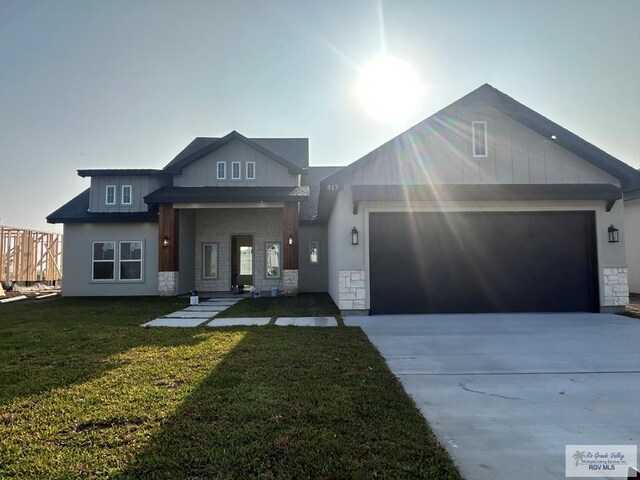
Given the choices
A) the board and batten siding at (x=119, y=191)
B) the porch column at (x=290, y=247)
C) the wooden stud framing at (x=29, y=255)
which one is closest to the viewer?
the porch column at (x=290, y=247)

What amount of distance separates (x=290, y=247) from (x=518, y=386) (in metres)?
10.6

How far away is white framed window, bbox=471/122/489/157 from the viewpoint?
30.5 feet

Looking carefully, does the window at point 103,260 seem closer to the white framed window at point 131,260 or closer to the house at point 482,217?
the white framed window at point 131,260

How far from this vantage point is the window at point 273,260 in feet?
54.0

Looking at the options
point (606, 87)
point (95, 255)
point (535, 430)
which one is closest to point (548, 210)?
point (606, 87)

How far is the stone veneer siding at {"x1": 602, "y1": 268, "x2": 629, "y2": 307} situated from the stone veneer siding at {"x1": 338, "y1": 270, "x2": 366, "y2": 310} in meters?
6.13

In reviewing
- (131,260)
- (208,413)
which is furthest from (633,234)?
(131,260)

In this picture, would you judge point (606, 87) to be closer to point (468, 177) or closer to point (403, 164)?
point (468, 177)

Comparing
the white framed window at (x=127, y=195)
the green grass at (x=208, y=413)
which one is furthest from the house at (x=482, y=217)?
the white framed window at (x=127, y=195)

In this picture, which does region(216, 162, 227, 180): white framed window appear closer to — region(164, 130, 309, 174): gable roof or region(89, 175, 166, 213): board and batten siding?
region(164, 130, 309, 174): gable roof

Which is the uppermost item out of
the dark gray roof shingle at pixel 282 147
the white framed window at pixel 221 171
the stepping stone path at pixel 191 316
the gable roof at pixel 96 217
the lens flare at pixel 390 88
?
the dark gray roof shingle at pixel 282 147

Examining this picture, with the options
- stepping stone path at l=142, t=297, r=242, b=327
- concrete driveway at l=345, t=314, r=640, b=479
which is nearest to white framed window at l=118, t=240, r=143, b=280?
stepping stone path at l=142, t=297, r=242, b=327

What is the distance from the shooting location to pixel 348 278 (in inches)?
355

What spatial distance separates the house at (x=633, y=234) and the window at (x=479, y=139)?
8295 millimetres
